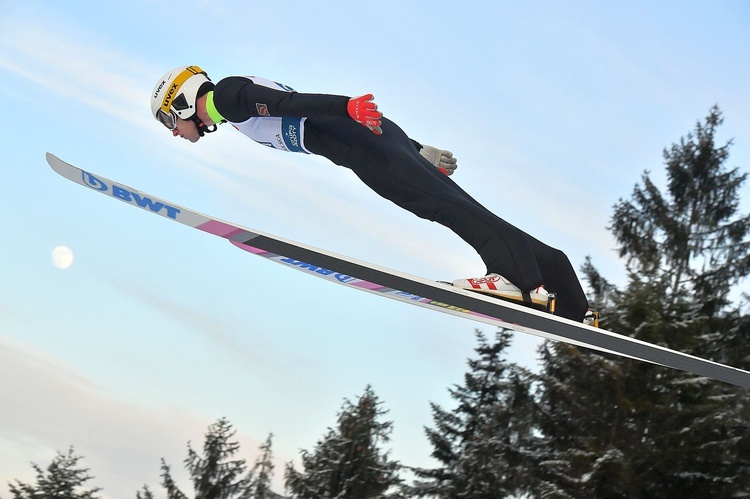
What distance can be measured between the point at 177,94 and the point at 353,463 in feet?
45.3

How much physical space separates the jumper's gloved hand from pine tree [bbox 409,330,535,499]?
10.5m

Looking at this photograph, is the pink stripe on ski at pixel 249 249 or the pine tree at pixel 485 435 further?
the pine tree at pixel 485 435

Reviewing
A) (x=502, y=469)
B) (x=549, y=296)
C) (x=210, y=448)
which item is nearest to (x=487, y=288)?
(x=549, y=296)

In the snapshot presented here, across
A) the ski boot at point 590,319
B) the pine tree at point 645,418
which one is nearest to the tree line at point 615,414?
the pine tree at point 645,418

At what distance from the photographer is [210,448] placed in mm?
19172

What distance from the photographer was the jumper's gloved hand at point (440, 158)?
492 centimetres

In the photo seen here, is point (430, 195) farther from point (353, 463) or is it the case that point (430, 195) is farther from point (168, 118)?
point (353, 463)

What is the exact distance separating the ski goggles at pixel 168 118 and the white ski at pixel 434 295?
0.48m

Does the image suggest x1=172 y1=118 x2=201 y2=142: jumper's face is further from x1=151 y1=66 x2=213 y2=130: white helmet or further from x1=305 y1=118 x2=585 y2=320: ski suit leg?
x1=305 y1=118 x2=585 y2=320: ski suit leg

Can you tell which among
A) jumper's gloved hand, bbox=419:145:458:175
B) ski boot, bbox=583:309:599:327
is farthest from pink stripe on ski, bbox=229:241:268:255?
ski boot, bbox=583:309:599:327

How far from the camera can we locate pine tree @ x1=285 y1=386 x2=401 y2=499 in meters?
17.0

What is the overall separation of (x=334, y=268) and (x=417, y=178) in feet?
2.25

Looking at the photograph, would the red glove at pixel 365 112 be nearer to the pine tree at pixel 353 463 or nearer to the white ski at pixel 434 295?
the white ski at pixel 434 295

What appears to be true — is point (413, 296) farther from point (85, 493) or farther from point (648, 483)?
point (85, 493)
